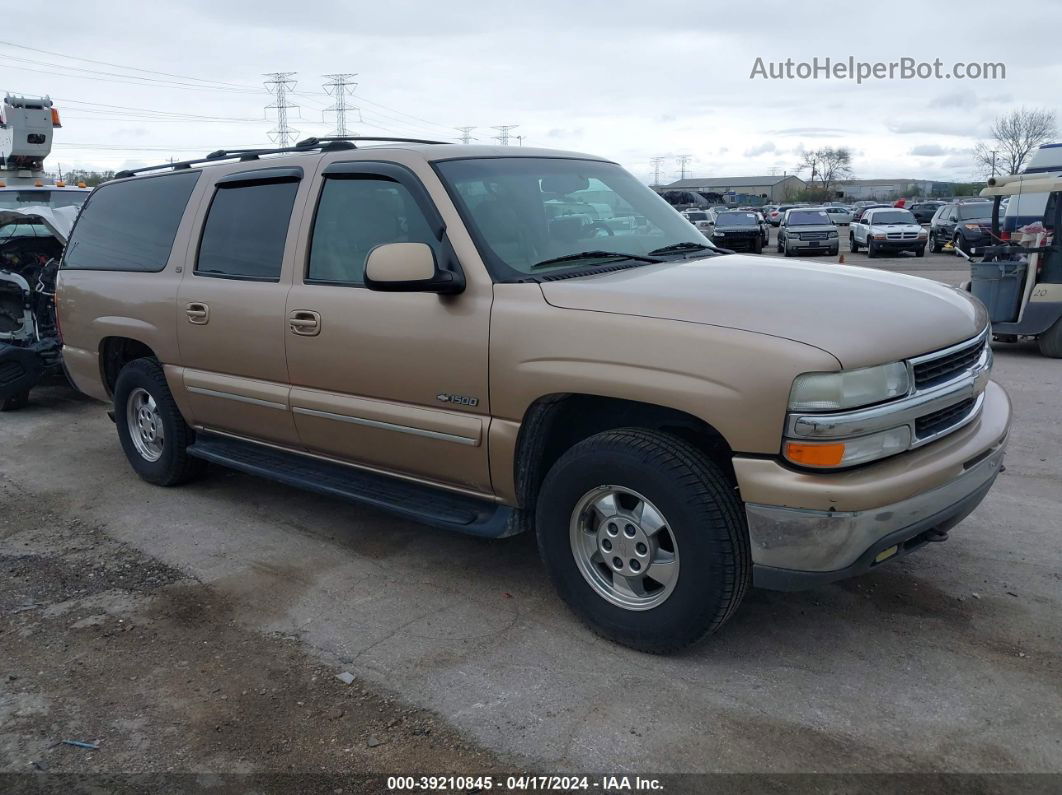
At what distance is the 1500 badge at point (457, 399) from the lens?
12.5 feet

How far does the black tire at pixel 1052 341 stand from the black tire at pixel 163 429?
29.2 feet

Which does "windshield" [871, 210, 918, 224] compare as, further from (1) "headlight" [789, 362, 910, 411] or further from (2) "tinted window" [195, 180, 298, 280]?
(1) "headlight" [789, 362, 910, 411]

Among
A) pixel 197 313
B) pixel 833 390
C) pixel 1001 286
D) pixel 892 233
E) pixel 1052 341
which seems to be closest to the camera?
pixel 833 390

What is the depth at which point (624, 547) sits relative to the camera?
350 cm

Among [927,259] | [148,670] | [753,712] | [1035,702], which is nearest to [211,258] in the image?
[148,670]

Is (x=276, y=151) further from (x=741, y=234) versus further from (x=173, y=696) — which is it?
(x=741, y=234)

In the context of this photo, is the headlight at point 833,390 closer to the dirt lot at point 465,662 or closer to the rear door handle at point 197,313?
the dirt lot at point 465,662

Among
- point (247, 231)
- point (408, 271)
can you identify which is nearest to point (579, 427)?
point (408, 271)

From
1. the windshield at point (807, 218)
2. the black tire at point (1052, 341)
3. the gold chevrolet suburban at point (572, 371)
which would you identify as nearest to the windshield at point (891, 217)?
the windshield at point (807, 218)

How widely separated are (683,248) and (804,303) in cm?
123

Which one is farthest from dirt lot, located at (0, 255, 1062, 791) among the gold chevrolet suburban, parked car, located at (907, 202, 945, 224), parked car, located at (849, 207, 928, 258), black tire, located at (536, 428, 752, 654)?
parked car, located at (907, 202, 945, 224)

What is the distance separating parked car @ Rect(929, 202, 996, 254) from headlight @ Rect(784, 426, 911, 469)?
24.6 m

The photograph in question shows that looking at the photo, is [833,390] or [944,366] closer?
[833,390]

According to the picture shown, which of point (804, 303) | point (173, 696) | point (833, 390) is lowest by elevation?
point (173, 696)
